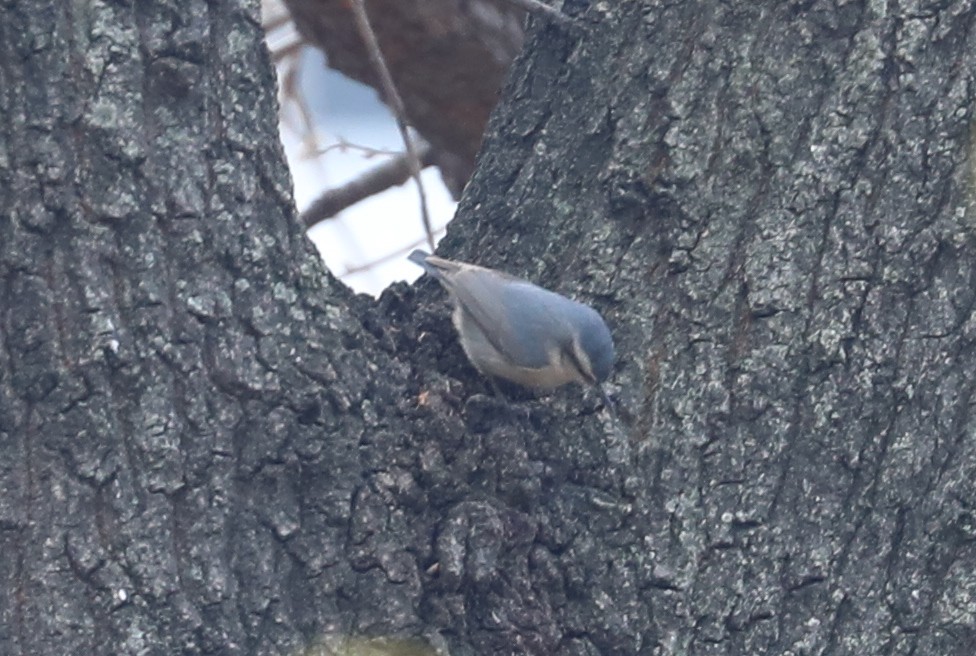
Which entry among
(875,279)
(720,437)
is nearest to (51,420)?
(720,437)

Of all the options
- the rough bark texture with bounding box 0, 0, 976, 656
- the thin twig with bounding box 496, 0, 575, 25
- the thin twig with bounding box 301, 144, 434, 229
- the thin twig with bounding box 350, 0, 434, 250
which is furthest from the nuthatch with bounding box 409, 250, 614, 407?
the thin twig with bounding box 301, 144, 434, 229

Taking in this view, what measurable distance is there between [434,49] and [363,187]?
0.62 metres

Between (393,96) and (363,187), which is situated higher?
(393,96)

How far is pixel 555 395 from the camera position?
212cm

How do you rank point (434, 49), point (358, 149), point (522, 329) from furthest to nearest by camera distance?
point (358, 149)
point (434, 49)
point (522, 329)

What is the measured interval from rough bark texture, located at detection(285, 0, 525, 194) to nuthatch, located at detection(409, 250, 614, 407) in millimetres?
1193

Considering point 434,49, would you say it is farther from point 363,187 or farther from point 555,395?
point 555,395

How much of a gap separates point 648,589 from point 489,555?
0.76 feet

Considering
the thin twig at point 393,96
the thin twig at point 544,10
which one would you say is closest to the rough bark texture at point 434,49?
the thin twig at point 393,96

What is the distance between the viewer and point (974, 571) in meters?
1.93

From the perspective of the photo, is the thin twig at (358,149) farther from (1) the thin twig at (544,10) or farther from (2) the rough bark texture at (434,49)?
(1) the thin twig at (544,10)

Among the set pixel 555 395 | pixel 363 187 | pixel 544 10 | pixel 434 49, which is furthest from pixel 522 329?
pixel 363 187

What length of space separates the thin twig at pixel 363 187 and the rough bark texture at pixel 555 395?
68.7 inches

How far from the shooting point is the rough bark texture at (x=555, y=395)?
1.69 m
